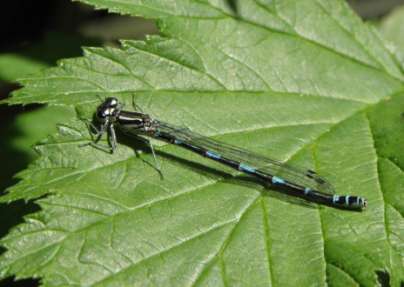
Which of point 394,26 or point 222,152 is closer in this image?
point 222,152

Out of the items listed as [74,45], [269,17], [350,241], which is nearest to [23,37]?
[74,45]

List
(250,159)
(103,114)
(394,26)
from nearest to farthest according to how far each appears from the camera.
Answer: (103,114) → (250,159) → (394,26)

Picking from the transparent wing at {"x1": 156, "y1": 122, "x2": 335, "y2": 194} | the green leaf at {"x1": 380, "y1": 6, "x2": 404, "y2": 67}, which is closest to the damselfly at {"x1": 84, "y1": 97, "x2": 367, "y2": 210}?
the transparent wing at {"x1": 156, "y1": 122, "x2": 335, "y2": 194}

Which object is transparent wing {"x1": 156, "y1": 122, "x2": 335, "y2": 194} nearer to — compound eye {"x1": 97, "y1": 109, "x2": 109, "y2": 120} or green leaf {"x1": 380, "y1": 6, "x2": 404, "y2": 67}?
compound eye {"x1": 97, "y1": 109, "x2": 109, "y2": 120}

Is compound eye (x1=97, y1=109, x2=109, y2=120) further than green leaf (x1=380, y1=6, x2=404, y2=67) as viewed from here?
No

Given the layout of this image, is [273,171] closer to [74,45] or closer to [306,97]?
[306,97]

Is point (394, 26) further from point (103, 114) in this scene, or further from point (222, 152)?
point (103, 114)

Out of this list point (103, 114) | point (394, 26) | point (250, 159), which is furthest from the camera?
point (394, 26)

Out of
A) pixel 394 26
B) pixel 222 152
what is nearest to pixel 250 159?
pixel 222 152
